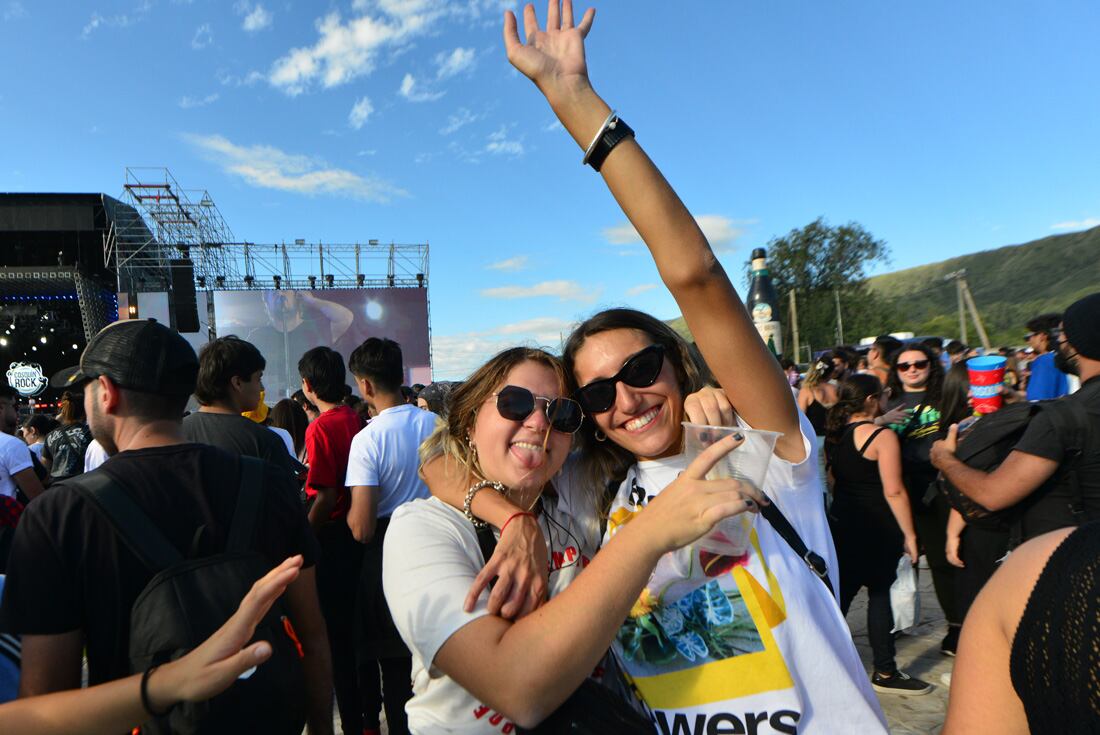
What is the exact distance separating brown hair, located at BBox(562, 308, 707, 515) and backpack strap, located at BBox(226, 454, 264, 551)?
927mm

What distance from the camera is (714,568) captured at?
1.26 meters

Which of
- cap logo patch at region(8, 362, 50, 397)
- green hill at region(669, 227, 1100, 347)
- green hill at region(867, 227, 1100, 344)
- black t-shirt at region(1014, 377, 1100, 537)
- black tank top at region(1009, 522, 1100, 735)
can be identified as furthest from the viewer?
A: green hill at region(867, 227, 1100, 344)

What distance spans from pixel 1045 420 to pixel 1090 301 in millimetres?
571

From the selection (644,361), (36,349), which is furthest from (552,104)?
(36,349)

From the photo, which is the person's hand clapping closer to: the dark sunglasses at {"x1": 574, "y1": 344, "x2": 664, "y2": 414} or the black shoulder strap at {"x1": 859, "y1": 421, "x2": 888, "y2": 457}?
the dark sunglasses at {"x1": 574, "y1": 344, "x2": 664, "y2": 414}

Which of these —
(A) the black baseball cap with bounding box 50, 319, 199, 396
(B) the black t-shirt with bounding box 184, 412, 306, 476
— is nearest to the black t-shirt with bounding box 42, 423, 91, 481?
(B) the black t-shirt with bounding box 184, 412, 306, 476

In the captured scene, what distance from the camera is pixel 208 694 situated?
118 centimetres

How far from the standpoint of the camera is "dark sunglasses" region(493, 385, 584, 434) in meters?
1.41

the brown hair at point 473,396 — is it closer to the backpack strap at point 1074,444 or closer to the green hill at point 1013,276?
the backpack strap at point 1074,444

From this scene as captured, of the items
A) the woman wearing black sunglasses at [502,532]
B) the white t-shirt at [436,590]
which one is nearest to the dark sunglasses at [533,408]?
the woman wearing black sunglasses at [502,532]

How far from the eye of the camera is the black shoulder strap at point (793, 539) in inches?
49.7

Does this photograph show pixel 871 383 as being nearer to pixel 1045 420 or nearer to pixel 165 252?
pixel 1045 420

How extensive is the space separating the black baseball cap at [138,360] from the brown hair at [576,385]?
1135 mm

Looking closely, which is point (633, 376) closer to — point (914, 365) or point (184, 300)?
point (914, 365)
